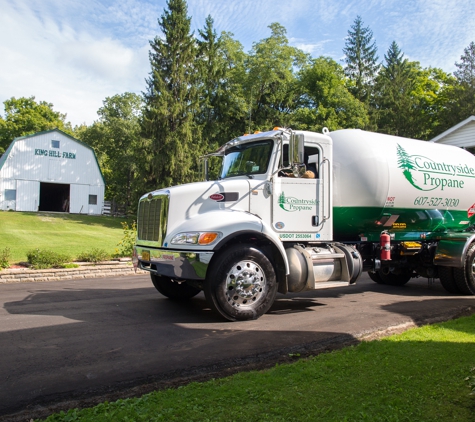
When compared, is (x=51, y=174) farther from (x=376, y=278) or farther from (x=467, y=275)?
(x=467, y=275)

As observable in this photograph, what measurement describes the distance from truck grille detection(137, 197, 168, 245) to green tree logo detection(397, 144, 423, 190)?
5.17 m

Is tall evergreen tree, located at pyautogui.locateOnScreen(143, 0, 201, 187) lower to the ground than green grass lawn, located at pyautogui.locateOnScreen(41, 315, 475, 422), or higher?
higher

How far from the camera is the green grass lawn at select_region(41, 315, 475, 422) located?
10.7 feet

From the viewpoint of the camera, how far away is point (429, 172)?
973cm

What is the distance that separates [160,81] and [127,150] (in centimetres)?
2485

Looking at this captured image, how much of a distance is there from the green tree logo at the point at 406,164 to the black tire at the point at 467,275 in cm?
202

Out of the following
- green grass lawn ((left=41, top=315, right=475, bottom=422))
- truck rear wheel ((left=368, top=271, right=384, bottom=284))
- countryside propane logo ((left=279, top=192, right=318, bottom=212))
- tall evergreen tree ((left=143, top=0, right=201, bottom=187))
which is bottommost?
green grass lawn ((left=41, top=315, right=475, bottom=422))

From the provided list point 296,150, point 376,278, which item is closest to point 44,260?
point 296,150

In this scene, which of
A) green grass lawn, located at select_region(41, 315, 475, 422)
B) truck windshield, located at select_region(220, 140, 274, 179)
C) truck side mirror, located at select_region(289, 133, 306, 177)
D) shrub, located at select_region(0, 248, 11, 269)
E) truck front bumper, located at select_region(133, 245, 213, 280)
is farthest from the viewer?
shrub, located at select_region(0, 248, 11, 269)

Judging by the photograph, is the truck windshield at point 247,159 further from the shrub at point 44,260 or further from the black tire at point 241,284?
the shrub at point 44,260

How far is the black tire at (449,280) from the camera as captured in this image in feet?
32.7

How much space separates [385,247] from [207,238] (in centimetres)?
438

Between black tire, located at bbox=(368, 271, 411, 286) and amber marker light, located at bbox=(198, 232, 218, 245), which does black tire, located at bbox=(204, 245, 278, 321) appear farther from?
black tire, located at bbox=(368, 271, 411, 286)

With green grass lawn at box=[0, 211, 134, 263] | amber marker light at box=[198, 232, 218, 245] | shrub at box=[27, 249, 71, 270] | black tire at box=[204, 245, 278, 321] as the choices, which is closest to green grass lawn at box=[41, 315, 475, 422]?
black tire at box=[204, 245, 278, 321]
